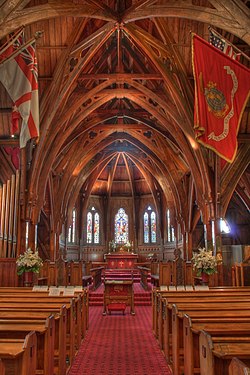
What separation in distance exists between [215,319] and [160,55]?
13732 mm

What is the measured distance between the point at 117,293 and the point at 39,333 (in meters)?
9.58

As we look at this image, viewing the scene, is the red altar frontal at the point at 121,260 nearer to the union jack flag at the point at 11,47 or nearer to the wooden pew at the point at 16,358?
the union jack flag at the point at 11,47

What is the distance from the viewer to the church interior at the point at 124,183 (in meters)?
6.33

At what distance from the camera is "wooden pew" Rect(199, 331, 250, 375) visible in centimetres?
325

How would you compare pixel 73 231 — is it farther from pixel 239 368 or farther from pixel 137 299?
pixel 239 368

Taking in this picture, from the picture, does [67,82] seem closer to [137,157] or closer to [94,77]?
[94,77]

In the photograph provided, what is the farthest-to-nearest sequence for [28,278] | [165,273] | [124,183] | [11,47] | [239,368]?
[124,183], [165,273], [28,278], [11,47], [239,368]

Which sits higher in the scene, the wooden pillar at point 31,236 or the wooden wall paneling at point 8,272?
the wooden pillar at point 31,236

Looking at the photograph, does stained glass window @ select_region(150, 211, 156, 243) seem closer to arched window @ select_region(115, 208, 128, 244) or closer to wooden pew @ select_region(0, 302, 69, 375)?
arched window @ select_region(115, 208, 128, 244)

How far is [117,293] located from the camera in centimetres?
1391

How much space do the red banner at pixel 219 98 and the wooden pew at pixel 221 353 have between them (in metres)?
5.73

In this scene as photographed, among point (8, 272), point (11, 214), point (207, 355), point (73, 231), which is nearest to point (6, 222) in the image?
point (11, 214)

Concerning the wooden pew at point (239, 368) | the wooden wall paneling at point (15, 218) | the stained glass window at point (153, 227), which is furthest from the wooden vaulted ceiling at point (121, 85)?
the wooden pew at point (239, 368)


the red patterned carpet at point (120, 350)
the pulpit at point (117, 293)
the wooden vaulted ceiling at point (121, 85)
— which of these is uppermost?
the wooden vaulted ceiling at point (121, 85)
